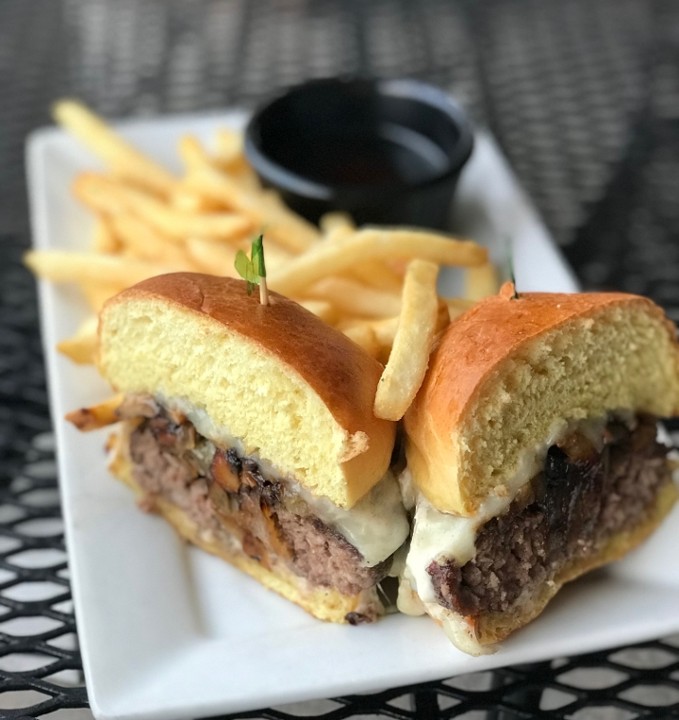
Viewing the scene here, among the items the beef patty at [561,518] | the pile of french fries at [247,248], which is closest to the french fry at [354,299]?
the pile of french fries at [247,248]

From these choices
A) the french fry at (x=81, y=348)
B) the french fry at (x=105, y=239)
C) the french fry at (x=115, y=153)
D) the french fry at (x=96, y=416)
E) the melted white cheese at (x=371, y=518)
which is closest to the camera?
the melted white cheese at (x=371, y=518)

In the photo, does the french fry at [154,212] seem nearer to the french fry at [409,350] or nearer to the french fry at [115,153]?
the french fry at [115,153]

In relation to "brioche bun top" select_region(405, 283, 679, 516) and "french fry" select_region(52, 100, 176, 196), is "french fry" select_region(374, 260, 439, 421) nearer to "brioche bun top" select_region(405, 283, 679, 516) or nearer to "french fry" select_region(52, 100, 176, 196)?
"brioche bun top" select_region(405, 283, 679, 516)

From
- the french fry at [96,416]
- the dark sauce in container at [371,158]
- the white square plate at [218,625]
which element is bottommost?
the white square plate at [218,625]

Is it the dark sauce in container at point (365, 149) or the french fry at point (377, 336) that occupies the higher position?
the dark sauce in container at point (365, 149)

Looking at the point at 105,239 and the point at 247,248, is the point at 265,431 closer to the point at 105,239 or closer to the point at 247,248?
the point at 247,248

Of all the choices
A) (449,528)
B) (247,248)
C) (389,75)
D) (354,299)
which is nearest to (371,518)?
(449,528)

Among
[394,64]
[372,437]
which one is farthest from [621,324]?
[394,64]
